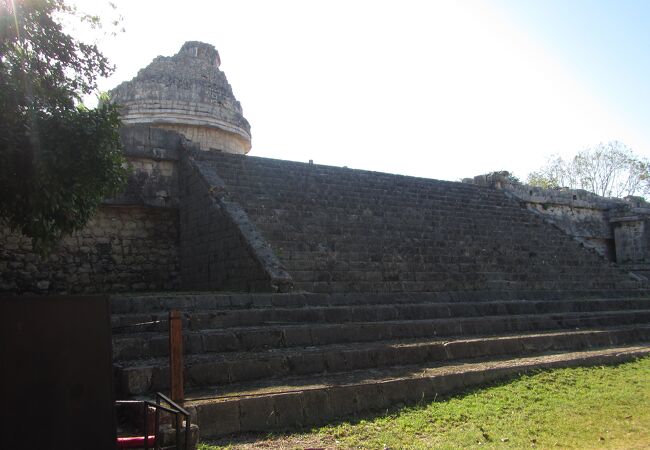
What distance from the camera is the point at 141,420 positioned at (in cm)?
475

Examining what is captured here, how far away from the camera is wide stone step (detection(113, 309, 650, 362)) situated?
249 inches

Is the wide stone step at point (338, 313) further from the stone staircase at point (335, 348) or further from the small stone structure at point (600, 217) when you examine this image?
the small stone structure at point (600, 217)

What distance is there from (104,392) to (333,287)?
266 inches

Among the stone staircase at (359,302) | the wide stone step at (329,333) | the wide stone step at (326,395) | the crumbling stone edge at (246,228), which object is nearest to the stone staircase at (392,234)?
the stone staircase at (359,302)

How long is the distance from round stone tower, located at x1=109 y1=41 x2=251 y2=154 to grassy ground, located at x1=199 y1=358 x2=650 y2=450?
1355cm

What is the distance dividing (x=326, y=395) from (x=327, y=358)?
3.10 ft

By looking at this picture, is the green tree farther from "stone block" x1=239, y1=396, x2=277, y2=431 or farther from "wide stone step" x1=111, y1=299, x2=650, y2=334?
"stone block" x1=239, y1=396, x2=277, y2=431

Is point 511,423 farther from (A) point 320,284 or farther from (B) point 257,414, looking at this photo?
(A) point 320,284

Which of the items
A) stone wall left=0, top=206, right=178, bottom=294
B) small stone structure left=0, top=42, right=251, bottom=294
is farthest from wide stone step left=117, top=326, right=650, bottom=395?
stone wall left=0, top=206, right=178, bottom=294

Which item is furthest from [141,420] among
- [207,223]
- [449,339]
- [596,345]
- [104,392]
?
[596,345]

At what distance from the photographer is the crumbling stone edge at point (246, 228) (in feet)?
29.2

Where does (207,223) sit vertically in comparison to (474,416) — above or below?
above

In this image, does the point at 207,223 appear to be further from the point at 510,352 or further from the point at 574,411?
the point at 574,411

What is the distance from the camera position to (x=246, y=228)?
10.1m
